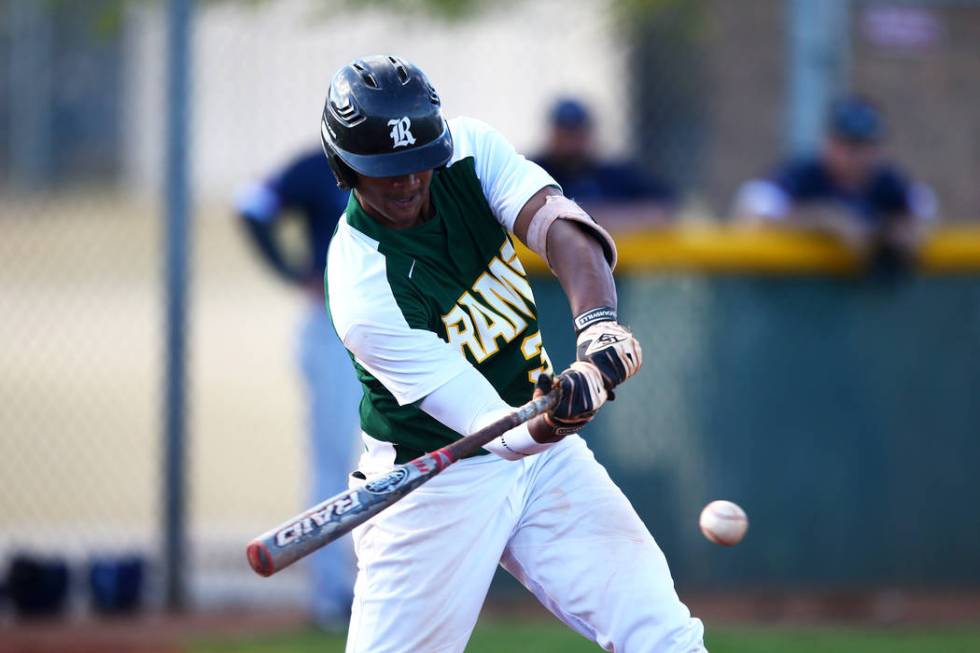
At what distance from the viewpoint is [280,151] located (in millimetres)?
7812

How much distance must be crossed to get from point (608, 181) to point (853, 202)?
1.12m

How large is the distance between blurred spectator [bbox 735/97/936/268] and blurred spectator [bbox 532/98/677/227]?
539mm

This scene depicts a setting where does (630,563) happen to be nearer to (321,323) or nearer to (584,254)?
(584,254)

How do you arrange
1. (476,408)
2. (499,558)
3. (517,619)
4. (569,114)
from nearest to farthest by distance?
(476,408) < (499,558) < (517,619) < (569,114)

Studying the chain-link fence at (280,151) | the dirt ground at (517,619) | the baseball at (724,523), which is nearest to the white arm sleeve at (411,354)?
the baseball at (724,523)

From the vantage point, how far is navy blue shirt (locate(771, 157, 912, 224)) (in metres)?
6.63

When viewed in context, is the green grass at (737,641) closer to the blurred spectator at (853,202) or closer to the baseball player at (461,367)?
the blurred spectator at (853,202)

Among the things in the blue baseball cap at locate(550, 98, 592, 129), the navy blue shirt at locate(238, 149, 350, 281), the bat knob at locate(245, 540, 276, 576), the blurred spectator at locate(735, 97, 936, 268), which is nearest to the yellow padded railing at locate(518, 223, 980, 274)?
the blurred spectator at locate(735, 97, 936, 268)

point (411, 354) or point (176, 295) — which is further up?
point (411, 354)

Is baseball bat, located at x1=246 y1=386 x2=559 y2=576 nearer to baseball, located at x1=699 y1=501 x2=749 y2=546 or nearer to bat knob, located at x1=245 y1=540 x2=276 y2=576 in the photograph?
bat knob, located at x1=245 y1=540 x2=276 y2=576

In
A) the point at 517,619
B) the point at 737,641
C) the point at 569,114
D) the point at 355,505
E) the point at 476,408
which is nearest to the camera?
the point at 355,505

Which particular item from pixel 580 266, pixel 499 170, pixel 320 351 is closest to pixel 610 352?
pixel 580 266

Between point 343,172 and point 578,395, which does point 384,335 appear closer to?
point 343,172

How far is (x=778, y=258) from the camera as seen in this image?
6750 mm
